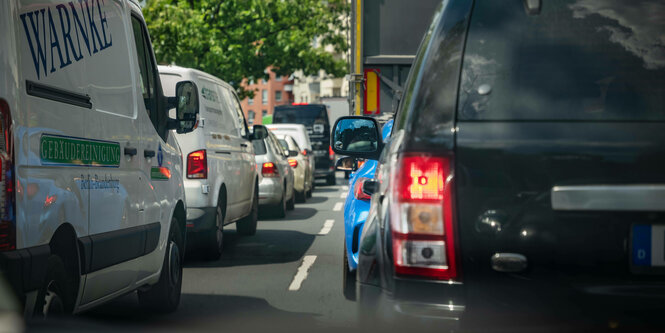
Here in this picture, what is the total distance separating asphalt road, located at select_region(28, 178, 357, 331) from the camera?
20.4 feet

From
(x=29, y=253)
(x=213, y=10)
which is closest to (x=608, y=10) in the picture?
(x=29, y=253)

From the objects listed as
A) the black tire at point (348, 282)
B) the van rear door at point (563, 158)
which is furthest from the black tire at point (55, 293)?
the black tire at point (348, 282)

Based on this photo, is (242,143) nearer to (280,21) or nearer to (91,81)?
(91,81)

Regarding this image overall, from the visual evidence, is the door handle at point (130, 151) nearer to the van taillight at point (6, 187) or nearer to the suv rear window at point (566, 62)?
the van taillight at point (6, 187)

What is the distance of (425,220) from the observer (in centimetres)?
306

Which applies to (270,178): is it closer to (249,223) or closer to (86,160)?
(249,223)

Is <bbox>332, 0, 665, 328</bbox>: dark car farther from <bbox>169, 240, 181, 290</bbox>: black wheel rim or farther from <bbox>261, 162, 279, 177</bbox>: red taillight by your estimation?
<bbox>261, 162, 279, 177</bbox>: red taillight

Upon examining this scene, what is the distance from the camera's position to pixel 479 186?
302 centimetres

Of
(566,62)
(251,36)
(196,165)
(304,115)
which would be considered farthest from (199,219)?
(304,115)

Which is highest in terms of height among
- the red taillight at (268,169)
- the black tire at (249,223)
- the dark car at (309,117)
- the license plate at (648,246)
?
the dark car at (309,117)

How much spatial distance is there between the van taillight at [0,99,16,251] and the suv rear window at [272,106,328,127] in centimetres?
3656

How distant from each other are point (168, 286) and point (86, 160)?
2.01 meters


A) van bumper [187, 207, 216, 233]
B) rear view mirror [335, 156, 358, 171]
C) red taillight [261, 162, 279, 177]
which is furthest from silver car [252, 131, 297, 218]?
van bumper [187, 207, 216, 233]

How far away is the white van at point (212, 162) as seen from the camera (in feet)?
30.4
